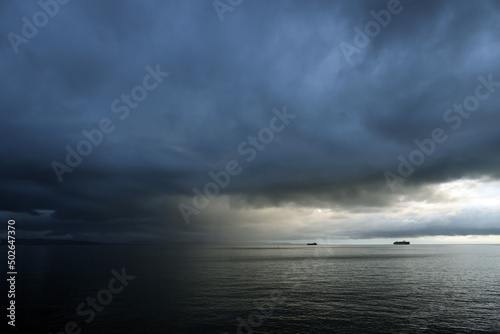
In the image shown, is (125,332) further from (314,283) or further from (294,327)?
(314,283)

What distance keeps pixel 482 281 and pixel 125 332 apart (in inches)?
4475

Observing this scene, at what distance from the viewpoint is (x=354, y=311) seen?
195 feet

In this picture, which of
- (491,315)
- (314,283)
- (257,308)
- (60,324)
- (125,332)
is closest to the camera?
(125,332)

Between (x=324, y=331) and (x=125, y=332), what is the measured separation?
31.8 meters

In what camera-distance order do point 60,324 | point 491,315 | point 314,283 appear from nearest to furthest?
1. point 60,324
2. point 491,315
3. point 314,283

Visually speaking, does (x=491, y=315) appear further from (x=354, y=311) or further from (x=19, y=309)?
(x=19, y=309)

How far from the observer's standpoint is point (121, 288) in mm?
86250

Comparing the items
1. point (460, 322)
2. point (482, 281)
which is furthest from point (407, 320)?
point (482, 281)

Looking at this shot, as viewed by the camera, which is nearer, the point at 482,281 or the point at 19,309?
the point at 19,309

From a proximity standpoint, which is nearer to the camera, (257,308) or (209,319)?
(209,319)

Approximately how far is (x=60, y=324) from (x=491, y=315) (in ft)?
259

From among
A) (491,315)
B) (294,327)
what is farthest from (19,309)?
(491,315)

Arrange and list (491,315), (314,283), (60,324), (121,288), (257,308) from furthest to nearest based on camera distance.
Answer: (314,283)
(121,288)
(257,308)
(491,315)
(60,324)

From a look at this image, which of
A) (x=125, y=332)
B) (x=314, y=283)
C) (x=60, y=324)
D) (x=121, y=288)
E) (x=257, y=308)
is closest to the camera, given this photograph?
(x=125, y=332)
